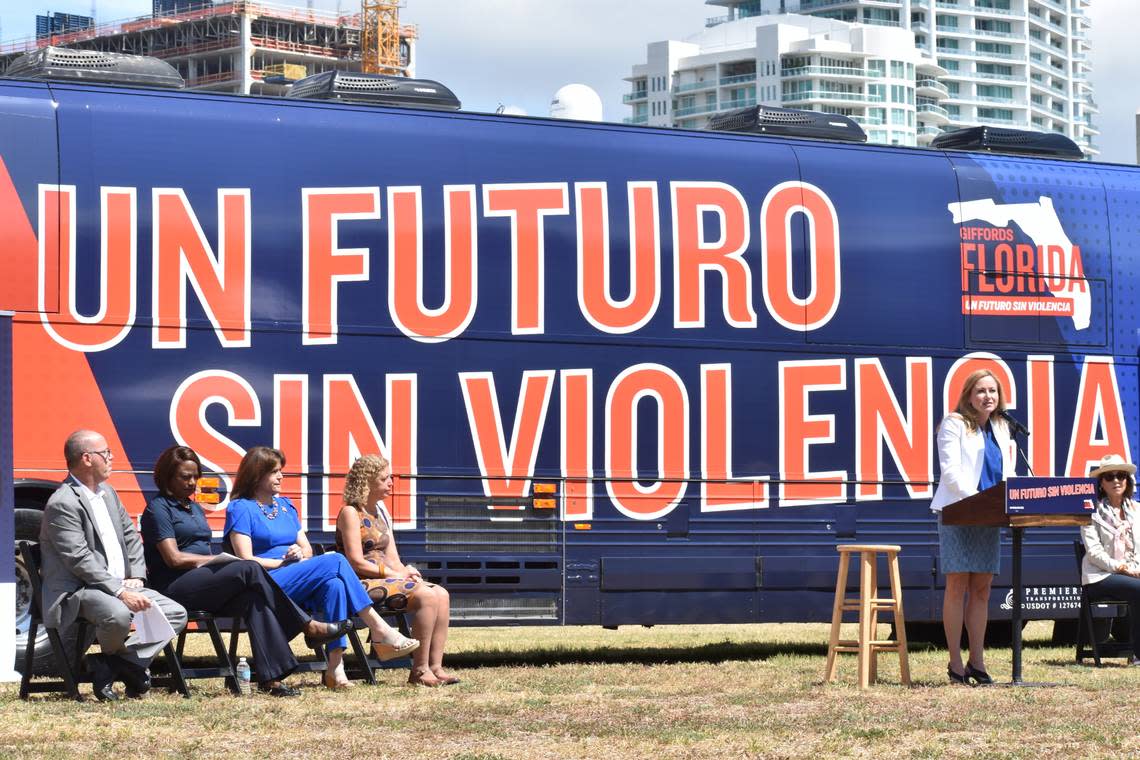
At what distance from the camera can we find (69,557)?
32.3 ft

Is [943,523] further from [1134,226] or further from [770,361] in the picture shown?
[1134,226]

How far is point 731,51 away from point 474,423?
14870 centimetres

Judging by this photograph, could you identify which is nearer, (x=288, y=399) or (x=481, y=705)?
(x=481, y=705)

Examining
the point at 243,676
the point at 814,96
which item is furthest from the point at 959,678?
the point at 814,96

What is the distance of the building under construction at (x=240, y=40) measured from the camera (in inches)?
5748

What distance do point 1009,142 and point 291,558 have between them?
7.05 m

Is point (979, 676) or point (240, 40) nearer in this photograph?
point (979, 676)

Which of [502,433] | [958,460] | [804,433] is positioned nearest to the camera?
[958,460]

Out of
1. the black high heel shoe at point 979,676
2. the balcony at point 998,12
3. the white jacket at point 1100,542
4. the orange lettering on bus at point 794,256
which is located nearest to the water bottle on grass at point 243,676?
the black high heel shoe at point 979,676

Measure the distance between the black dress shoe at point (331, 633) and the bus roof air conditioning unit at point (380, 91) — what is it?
4.07 m

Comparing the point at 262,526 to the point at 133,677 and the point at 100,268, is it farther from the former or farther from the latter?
the point at 100,268

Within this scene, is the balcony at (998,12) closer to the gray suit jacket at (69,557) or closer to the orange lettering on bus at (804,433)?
the orange lettering on bus at (804,433)

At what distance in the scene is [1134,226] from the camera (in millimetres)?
14805

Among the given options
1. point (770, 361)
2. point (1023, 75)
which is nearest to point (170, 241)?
point (770, 361)
